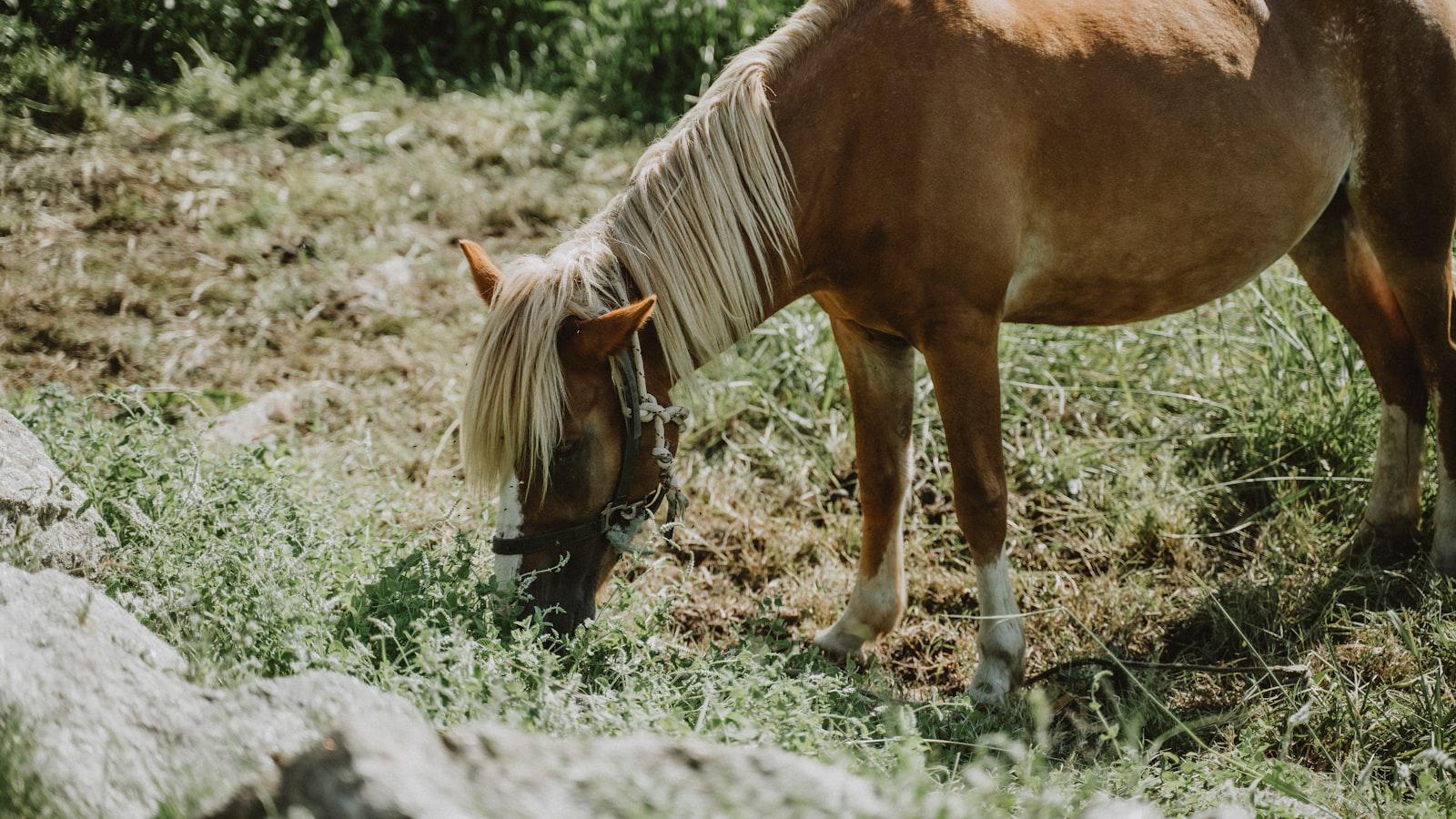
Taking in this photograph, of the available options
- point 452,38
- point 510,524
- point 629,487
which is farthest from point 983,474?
point 452,38

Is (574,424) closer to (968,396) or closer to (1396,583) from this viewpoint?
(968,396)

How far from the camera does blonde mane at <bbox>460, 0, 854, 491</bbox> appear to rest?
2.60 m

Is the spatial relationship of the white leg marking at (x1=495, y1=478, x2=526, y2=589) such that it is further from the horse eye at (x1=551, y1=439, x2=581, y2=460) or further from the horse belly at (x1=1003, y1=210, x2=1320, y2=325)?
the horse belly at (x1=1003, y1=210, x2=1320, y2=325)

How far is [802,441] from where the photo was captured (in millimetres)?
4324

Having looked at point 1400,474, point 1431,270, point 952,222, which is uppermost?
point 952,222

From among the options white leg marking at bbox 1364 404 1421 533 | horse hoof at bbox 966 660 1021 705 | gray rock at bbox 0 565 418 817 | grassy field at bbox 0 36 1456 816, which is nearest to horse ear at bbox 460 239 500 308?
grassy field at bbox 0 36 1456 816

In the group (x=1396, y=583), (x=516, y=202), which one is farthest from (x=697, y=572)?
(x=516, y=202)

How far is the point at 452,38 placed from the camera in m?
6.89

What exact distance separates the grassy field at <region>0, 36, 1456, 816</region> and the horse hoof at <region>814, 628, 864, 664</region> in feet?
0.42

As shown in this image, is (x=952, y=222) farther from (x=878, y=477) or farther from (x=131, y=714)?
(x=131, y=714)

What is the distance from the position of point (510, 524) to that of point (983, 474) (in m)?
1.29

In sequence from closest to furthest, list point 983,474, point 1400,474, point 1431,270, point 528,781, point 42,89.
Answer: point 528,781 → point 983,474 → point 1431,270 → point 1400,474 → point 42,89

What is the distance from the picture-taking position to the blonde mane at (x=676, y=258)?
260cm

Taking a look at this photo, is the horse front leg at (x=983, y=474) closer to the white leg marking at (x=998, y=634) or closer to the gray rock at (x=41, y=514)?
the white leg marking at (x=998, y=634)
